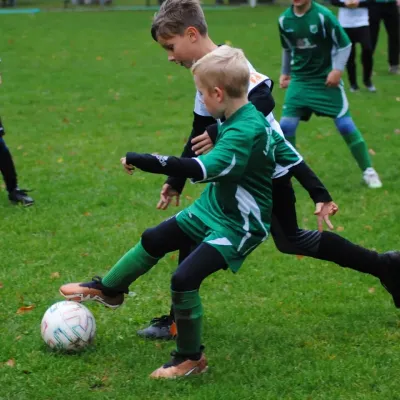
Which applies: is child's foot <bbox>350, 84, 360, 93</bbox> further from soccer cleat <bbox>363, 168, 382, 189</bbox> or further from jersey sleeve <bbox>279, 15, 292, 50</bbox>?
soccer cleat <bbox>363, 168, 382, 189</bbox>

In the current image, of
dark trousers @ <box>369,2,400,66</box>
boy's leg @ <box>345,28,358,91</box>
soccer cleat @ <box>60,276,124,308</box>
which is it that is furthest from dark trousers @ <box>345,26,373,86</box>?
soccer cleat @ <box>60,276,124,308</box>

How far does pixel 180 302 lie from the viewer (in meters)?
3.88

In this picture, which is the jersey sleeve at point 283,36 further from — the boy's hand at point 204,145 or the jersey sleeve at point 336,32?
the boy's hand at point 204,145

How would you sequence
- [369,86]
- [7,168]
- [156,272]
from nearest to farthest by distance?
[156,272], [7,168], [369,86]

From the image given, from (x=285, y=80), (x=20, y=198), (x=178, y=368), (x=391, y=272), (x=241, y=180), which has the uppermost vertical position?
(x=241, y=180)

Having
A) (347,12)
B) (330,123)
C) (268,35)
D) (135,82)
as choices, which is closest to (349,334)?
(330,123)

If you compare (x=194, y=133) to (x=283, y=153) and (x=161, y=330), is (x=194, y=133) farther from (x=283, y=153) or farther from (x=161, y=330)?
(x=161, y=330)

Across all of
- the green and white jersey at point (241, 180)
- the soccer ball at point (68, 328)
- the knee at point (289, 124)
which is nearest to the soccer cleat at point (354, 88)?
the knee at point (289, 124)

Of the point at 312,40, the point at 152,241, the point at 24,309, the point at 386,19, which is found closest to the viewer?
the point at 152,241

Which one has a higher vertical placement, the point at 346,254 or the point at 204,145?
the point at 204,145

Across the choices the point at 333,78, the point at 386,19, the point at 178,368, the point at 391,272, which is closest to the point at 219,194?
the point at 178,368

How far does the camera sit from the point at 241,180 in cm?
395

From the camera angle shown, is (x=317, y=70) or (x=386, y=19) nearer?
(x=317, y=70)

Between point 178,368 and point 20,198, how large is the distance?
363 cm
